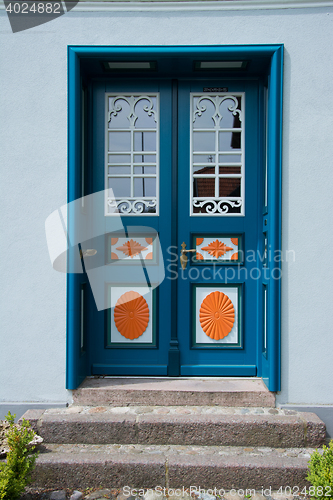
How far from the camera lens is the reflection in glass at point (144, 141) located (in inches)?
140

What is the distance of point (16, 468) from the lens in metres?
2.43

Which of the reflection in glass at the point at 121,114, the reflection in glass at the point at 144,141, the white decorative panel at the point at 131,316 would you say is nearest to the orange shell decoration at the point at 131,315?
the white decorative panel at the point at 131,316

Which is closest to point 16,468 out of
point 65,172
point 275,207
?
point 65,172

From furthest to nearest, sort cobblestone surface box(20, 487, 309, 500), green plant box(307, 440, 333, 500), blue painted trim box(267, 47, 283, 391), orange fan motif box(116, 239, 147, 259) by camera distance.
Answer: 1. orange fan motif box(116, 239, 147, 259)
2. blue painted trim box(267, 47, 283, 391)
3. cobblestone surface box(20, 487, 309, 500)
4. green plant box(307, 440, 333, 500)

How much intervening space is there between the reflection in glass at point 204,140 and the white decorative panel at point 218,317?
138 centimetres

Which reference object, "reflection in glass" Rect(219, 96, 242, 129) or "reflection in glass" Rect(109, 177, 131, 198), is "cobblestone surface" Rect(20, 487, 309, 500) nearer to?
"reflection in glass" Rect(109, 177, 131, 198)

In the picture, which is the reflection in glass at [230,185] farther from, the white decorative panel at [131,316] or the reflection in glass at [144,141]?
the white decorative panel at [131,316]

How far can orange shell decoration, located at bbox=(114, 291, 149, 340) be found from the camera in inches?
140

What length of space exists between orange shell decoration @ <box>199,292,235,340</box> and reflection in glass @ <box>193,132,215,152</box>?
4.69 feet

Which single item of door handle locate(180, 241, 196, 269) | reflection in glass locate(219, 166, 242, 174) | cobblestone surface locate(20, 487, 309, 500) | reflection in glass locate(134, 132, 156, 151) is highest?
reflection in glass locate(134, 132, 156, 151)

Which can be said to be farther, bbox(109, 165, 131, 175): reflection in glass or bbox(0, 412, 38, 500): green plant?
bbox(109, 165, 131, 175): reflection in glass

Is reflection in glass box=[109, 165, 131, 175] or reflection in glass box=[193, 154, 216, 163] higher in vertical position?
reflection in glass box=[193, 154, 216, 163]

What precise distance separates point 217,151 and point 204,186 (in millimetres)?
357

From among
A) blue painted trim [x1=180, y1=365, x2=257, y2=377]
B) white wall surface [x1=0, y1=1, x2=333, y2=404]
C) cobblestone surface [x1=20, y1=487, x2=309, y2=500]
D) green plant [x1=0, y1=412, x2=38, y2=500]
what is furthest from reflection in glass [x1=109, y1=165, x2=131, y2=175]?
cobblestone surface [x1=20, y1=487, x2=309, y2=500]
